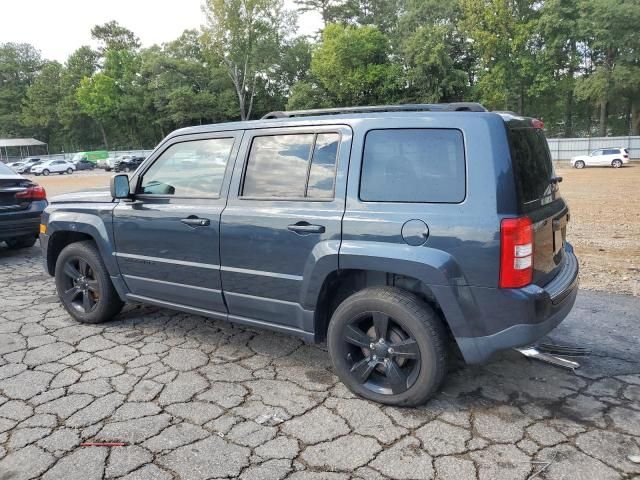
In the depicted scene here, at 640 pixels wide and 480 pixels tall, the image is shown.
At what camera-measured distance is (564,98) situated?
157 ft

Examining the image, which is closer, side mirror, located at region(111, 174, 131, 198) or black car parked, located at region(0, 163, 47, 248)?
side mirror, located at region(111, 174, 131, 198)

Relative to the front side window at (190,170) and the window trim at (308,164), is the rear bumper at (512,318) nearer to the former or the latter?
the window trim at (308,164)

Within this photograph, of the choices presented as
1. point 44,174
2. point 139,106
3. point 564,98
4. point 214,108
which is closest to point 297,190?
point 44,174

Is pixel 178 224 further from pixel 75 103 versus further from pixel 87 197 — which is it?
pixel 75 103

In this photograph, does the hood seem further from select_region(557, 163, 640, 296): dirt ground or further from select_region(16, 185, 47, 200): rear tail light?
select_region(557, 163, 640, 296): dirt ground

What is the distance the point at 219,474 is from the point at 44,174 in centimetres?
4760

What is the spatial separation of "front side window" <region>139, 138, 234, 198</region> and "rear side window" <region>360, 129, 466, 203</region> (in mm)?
1218

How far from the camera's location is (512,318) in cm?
271

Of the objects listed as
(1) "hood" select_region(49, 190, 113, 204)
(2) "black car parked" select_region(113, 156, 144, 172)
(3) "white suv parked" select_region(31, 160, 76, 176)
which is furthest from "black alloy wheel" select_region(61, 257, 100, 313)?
(3) "white suv parked" select_region(31, 160, 76, 176)

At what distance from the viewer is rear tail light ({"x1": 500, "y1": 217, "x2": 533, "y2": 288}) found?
8.62 feet

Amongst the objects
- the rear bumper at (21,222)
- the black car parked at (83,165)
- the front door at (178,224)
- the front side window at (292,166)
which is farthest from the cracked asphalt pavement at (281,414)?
the black car parked at (83,165)

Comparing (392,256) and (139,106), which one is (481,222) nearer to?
(392,256)

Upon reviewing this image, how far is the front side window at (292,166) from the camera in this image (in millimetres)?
3246

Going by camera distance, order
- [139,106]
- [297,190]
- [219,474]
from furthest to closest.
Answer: [139,106] → [297,190] → [219,474]
